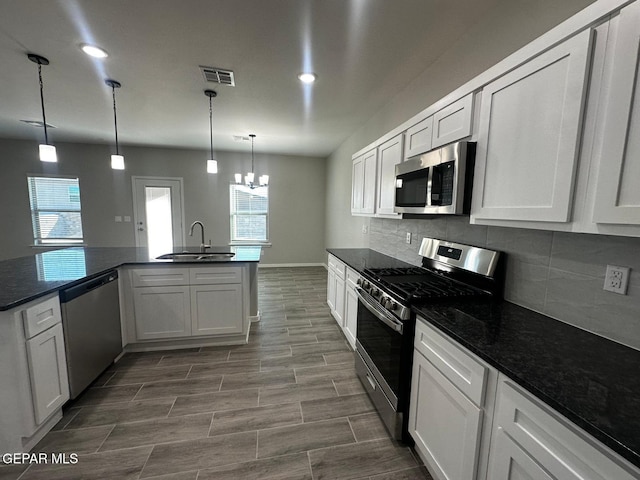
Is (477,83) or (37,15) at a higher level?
(37,15)

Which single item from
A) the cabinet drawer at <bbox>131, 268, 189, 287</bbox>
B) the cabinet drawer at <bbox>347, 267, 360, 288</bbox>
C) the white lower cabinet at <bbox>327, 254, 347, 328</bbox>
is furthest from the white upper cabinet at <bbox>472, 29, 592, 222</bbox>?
the cabinet drawer at <bbox>131, 268, 189, 287</bbox>

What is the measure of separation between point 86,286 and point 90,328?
35cm

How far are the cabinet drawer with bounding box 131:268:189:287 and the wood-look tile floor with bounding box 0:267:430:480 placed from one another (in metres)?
0.73

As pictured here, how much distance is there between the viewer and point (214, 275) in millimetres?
2768

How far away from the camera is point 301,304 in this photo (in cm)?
411

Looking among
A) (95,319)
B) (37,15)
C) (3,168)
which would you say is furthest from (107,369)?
(3,168)

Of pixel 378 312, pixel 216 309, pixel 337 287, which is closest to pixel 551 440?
pixel 378 312

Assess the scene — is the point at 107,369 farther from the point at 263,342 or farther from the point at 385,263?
the point at 385,263

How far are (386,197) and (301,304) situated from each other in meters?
2.31

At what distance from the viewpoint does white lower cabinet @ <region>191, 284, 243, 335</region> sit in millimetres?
2760

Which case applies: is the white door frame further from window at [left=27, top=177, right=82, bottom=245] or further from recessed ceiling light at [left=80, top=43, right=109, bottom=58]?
recessed ceiling light at [left=80, top=43, right=109, bottom=58]

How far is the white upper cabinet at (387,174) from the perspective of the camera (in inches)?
91.4

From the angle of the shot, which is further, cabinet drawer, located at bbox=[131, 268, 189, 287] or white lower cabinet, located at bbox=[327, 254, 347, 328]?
white lower cabinet, located at bbox=[327, 254, 347, 328]

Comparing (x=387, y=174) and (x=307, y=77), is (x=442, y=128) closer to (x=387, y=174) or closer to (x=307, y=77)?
(x=387, y=174)
